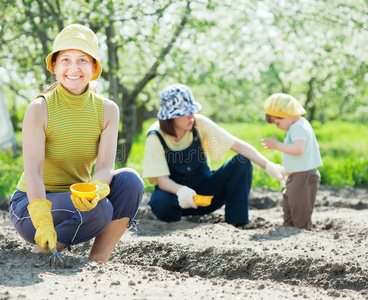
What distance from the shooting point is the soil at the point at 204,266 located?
1.99 meters

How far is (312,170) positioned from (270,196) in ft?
4.08

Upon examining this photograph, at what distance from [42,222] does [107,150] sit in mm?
482

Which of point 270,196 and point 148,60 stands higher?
point 148,60

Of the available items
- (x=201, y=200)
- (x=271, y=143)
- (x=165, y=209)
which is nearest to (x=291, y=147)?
(x=271, y=143)

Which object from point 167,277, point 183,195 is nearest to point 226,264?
point 167,277

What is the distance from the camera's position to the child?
11.3 ft

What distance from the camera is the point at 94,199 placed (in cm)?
222

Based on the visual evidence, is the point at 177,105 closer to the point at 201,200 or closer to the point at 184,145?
the point at 184,145

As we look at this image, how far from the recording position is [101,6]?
496cm

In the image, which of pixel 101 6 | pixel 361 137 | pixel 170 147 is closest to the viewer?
pixel 170 147

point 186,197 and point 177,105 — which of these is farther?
point 177,105

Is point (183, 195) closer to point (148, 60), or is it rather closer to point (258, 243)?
point (258, 243)

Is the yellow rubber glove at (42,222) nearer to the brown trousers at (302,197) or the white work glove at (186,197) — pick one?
the white work glove at (186,197)

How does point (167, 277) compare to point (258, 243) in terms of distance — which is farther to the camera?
point (258, 243)
